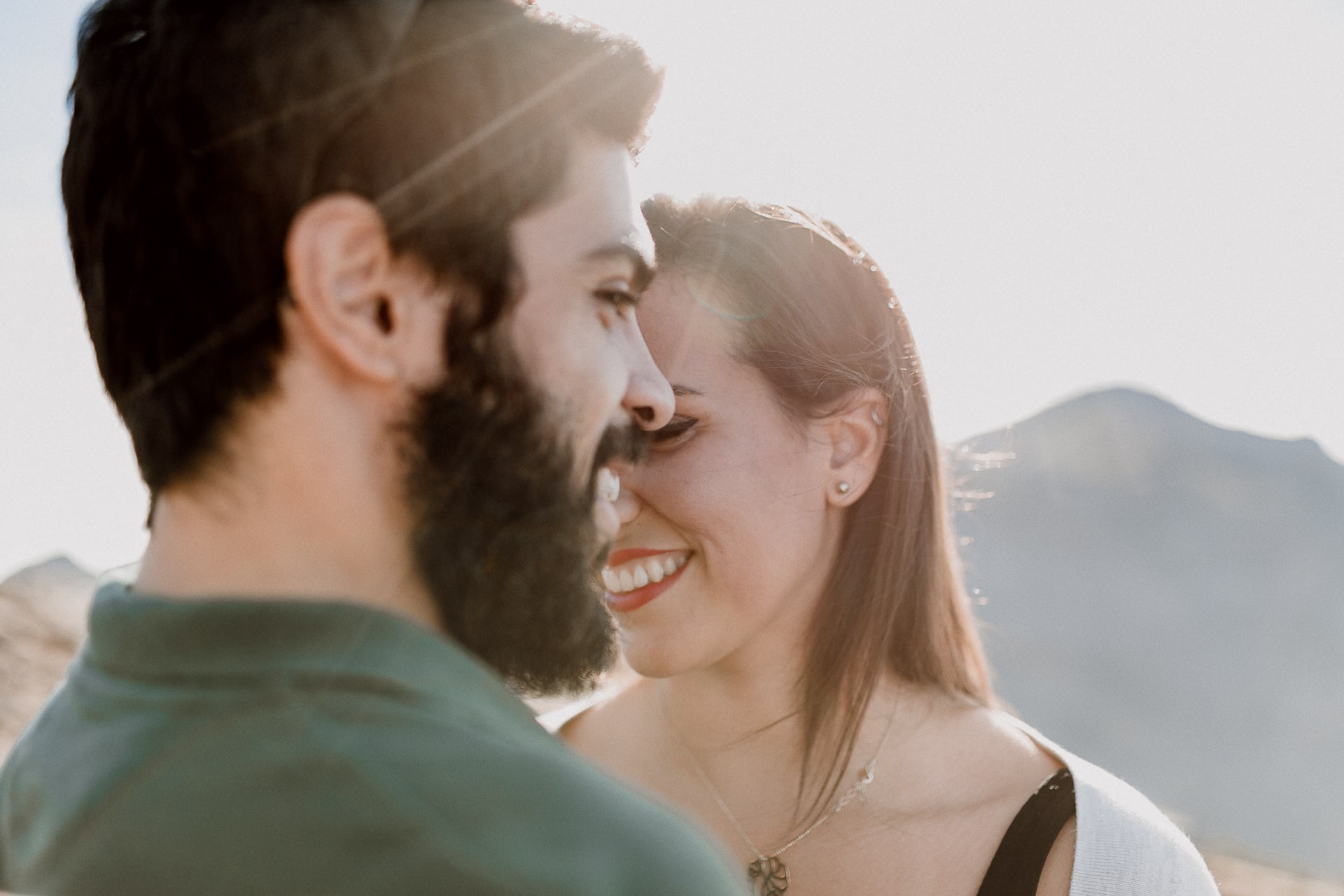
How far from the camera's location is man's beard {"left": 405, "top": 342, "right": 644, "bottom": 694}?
1195 mm

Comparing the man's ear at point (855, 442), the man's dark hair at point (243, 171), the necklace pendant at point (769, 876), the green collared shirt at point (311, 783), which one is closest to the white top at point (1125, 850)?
the necklace pendant at point (769, 876)

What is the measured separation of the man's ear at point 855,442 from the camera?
Result: 2.66 meters

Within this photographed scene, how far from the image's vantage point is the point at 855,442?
8.91 ft

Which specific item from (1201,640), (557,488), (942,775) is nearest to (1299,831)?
(1201,640)

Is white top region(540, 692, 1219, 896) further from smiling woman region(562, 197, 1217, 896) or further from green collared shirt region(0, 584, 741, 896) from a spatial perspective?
green collared shirt region(0, 584, 741, 896)

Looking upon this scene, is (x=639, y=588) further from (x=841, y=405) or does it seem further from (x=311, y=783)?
(x=311, y=783)

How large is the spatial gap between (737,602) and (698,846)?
165 centimetres

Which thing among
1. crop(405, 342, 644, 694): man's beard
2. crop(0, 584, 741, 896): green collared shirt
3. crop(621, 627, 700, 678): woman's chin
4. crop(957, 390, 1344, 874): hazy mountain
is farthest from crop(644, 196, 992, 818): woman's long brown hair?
crop(957, 390, 1344, 874): hazy mountain

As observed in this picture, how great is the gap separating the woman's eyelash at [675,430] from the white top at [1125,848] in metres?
0.80

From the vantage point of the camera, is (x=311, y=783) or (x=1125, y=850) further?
(x=1125, y=850)

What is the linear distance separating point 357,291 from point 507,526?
37cm

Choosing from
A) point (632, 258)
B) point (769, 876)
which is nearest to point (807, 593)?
point (769, 876)

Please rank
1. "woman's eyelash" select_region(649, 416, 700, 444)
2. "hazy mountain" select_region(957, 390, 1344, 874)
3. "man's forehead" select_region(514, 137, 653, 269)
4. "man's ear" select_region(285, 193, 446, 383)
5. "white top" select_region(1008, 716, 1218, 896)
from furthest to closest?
"hazy mountain" select_region(957, 390, 1344, 874) < "woman's eyelash" select_region(649, 416, 700, 444) < "white top" select_region(1008, 716, 1218, 896) < "man's forehead" select_region(514, 137, 653, 269) < "man's ear" select_region(285, 193, 446, 383)

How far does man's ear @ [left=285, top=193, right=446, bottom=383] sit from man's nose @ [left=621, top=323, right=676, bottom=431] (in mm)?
482
